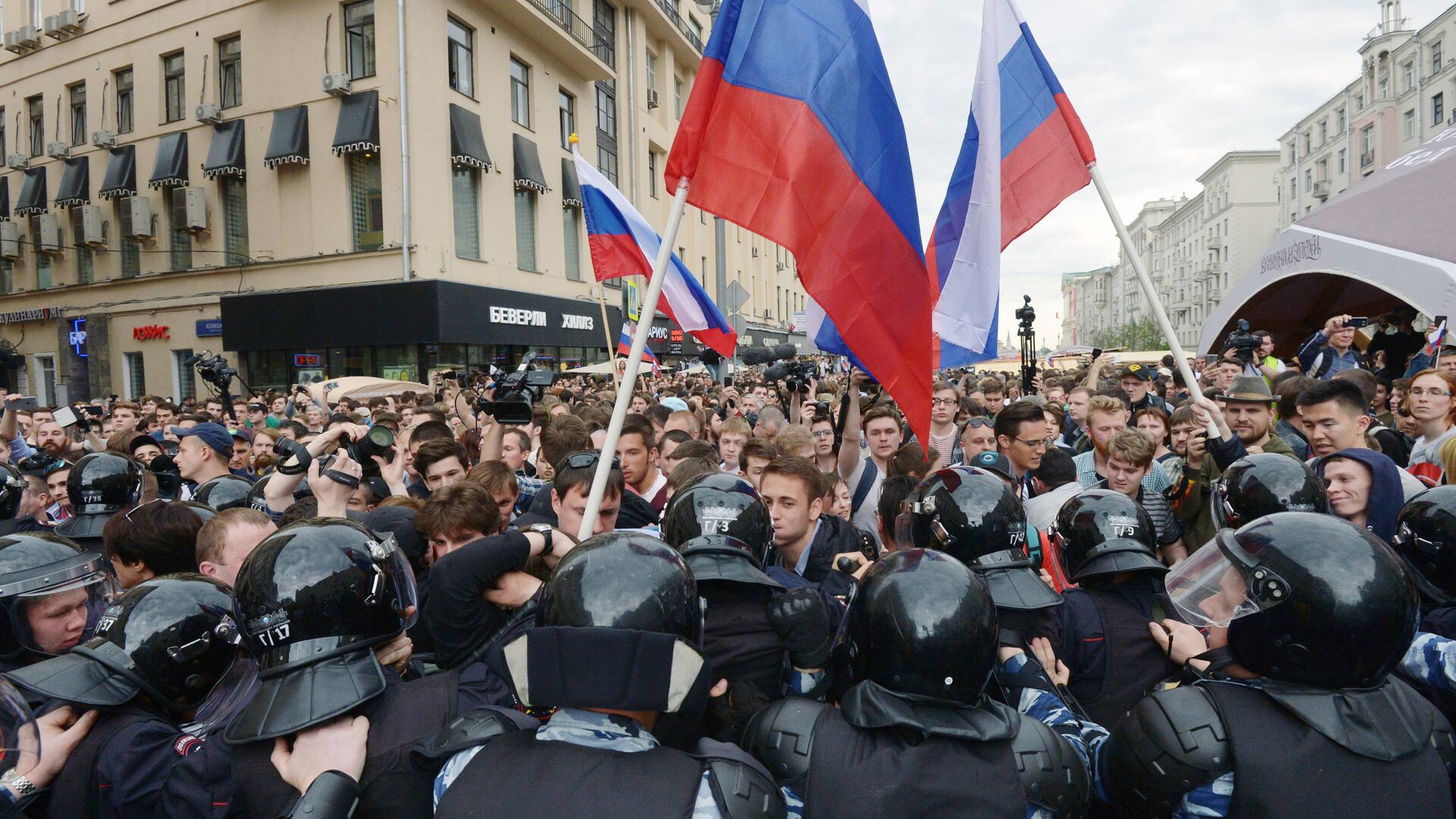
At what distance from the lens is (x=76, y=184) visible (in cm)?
2486

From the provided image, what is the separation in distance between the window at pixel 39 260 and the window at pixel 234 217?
10022 mm

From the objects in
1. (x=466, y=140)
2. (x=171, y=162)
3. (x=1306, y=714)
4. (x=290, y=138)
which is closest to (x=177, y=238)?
(x=171, y=162)

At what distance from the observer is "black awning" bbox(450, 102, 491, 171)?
20.6 metres

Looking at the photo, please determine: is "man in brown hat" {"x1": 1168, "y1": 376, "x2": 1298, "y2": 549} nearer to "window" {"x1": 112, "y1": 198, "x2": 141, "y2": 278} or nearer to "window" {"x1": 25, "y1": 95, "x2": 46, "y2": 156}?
"window" {"x1": 112, "y1": 198, "x2": 141, "y2": 278}

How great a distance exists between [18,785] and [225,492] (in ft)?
10.1

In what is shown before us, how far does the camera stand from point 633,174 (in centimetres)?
3061

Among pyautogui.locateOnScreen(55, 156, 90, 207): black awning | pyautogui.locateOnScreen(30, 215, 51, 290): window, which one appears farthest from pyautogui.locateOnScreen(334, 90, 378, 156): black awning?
pyautogui.locateOnScreen(30, 215, 51, 290): window

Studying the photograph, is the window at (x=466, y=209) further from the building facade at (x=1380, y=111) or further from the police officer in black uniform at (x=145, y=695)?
the building facade at (x=1380, y=111)

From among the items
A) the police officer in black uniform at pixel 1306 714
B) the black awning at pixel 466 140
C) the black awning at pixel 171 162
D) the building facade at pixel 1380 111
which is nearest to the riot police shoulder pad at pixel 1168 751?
the police officer in black uniform at pixel 1306 714

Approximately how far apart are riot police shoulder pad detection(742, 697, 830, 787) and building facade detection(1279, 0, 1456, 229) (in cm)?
3955

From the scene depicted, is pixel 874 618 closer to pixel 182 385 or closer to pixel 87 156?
pixel 182 385

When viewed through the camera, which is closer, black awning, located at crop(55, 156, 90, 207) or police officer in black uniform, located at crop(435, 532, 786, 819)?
police officer in black uniform, located at crop(435, 532, 786, 819)

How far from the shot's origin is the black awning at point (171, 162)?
871 inches

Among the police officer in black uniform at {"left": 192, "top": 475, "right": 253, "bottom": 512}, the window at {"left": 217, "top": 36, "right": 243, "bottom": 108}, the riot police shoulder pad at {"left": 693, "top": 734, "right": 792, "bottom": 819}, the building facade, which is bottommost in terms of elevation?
the riot police shoulder pad at {"left": 693, "top": 734, "right": 792, "bottom": 819}
